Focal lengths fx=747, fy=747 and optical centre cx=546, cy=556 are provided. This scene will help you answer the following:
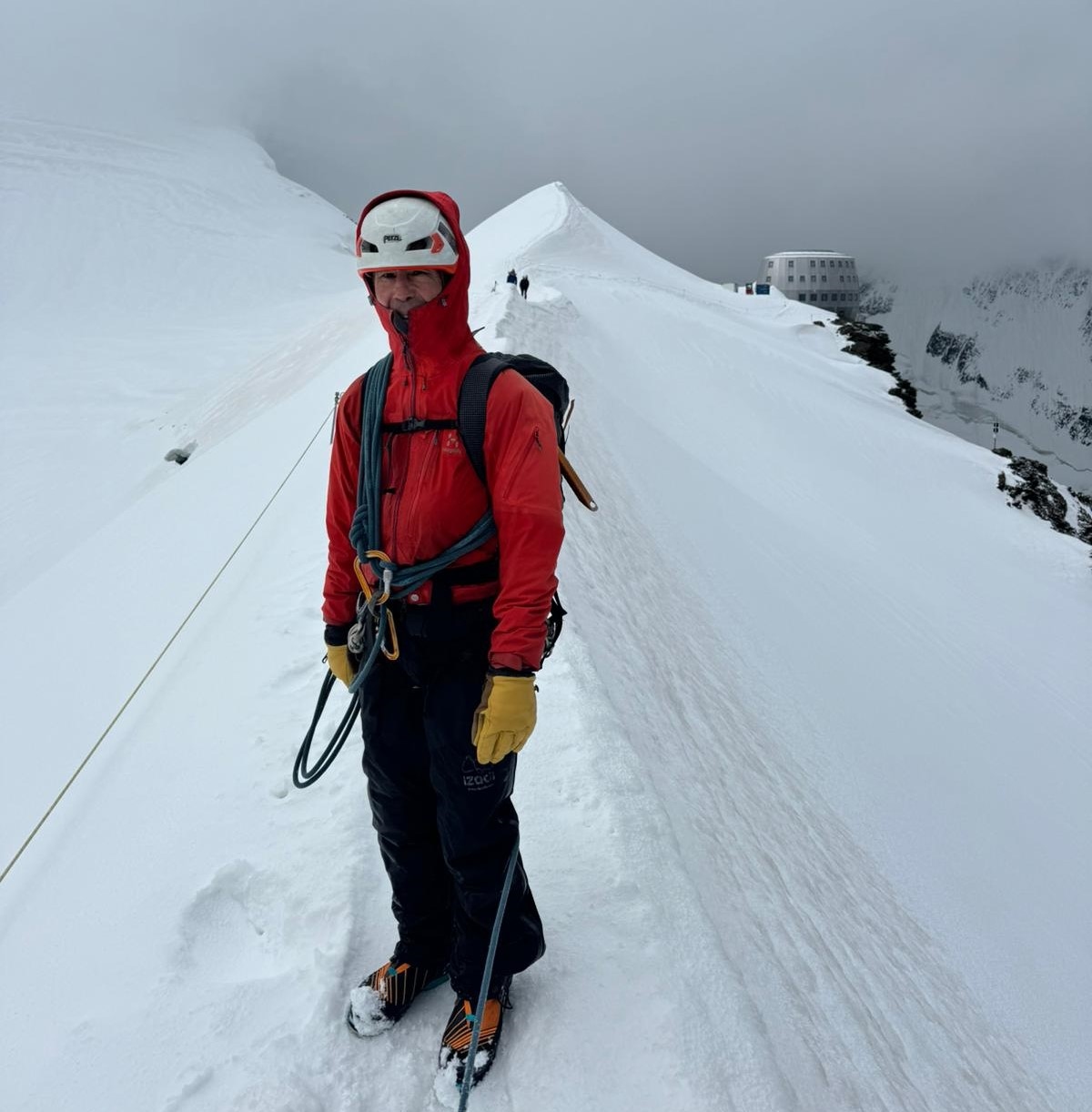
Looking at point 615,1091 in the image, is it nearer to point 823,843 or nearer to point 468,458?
point 468,458

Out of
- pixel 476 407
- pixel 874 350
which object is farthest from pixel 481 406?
pixel 874 350

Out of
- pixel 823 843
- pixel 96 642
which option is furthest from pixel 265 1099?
pixel 96 642

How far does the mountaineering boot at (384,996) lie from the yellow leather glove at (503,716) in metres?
0.93

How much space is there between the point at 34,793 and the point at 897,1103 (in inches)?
168

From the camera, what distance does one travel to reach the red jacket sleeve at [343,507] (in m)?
2.39

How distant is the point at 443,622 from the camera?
7.23ft

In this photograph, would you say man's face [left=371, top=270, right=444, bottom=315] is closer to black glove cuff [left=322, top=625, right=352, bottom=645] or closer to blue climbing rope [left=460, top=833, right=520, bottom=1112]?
black glove cuff [left=322, top=625, right=352, bottom=645]

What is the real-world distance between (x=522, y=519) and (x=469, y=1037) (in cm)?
164

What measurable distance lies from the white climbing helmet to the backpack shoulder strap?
324mm

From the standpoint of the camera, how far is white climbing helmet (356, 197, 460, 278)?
2.08 meters

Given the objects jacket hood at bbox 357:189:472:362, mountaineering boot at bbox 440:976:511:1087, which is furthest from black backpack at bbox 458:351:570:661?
mountaineering boot at bbox 440:976:511:1087

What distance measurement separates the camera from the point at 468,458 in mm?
2125

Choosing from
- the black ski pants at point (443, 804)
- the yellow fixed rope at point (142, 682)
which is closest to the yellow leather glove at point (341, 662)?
the black ski pants at point (443, 804)

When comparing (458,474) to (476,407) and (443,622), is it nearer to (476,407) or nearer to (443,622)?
(476,407)
